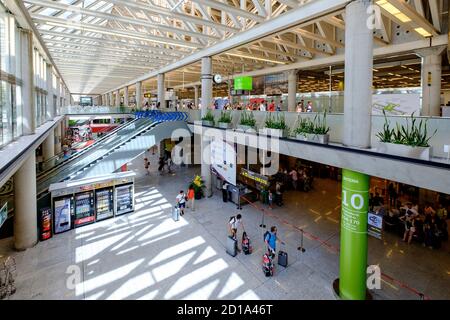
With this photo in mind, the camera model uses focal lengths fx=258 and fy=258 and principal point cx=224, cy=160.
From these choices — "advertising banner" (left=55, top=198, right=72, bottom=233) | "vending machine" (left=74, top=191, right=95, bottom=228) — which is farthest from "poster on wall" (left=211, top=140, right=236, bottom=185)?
"advertising banner" (left=55, top=198, right=72, bottom=233)

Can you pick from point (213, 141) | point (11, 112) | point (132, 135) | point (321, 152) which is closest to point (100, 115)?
point (132, 135)

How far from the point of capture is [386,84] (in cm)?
2361

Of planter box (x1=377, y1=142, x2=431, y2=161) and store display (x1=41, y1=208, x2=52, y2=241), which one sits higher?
planter box (x1=377, y1=142, x2=431, y2=161)

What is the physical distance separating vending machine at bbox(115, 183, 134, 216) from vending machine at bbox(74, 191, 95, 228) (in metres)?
1.13

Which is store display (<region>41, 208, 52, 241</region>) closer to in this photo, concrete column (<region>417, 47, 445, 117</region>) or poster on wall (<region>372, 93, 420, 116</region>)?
poster on wall (<region>372, 93, 420, 116</region>)

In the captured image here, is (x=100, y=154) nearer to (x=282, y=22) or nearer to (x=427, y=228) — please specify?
(x=282, y=22)

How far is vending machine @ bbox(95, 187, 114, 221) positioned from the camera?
11.8m

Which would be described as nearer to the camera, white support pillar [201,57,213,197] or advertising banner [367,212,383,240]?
advertising banner [367,212,383,240]

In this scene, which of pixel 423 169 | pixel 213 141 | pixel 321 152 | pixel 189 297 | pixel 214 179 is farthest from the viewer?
pixel 214 179

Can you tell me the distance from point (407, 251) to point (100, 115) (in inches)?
1332

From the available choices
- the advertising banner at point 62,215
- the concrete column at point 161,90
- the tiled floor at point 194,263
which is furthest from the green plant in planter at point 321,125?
the concrete column at point 161,90

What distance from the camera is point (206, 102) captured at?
A: 598 inches

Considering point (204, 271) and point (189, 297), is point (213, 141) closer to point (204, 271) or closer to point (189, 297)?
point (204, 271)

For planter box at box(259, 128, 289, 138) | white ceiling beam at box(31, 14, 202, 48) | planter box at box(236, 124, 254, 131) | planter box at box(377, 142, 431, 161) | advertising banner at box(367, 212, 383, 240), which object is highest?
white ceiling beam at box(31, 14, 202, 48)
